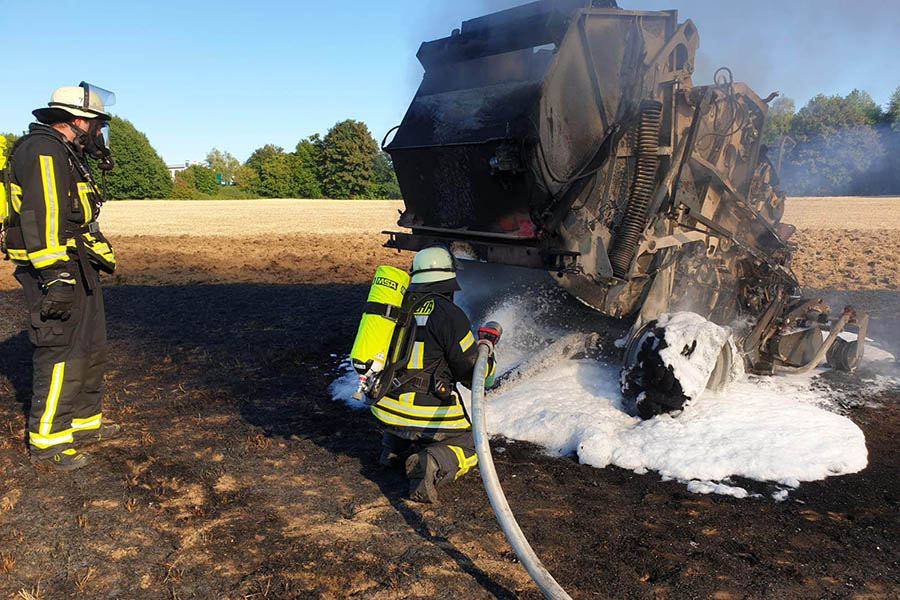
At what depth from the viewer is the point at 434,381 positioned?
3719 millimetres

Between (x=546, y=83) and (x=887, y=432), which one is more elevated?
(x=546, y=83)

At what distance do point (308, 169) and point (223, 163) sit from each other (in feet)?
172

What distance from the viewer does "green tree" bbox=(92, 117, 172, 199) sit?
5841cm

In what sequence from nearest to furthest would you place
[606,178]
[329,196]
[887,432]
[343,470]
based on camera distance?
1. [343,470]
2. [887,432]
3. [606,178]
4. [329,196]

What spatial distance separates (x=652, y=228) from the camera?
5164 millimetres

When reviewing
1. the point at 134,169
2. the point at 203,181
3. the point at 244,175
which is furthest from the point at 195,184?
the point at 244,175

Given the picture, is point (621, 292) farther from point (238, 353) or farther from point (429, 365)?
point (238, 353)

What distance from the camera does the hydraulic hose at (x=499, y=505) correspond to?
2543 millimetres

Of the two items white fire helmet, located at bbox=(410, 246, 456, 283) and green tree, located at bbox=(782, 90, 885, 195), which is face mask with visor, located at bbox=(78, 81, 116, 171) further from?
green tree, located at bbox=(782, 90, 885, 195)

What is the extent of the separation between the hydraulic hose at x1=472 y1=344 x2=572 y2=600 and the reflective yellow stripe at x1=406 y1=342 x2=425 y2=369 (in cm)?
41

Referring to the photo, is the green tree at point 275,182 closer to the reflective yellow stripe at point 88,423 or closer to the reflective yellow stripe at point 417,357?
the reflective yellow stripe at point 88,423

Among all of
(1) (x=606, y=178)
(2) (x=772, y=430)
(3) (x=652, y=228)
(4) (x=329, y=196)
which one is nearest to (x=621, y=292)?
(3) (x=652, y=228)

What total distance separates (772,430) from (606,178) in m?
2.18

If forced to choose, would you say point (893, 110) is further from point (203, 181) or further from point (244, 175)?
point (244, 175)
